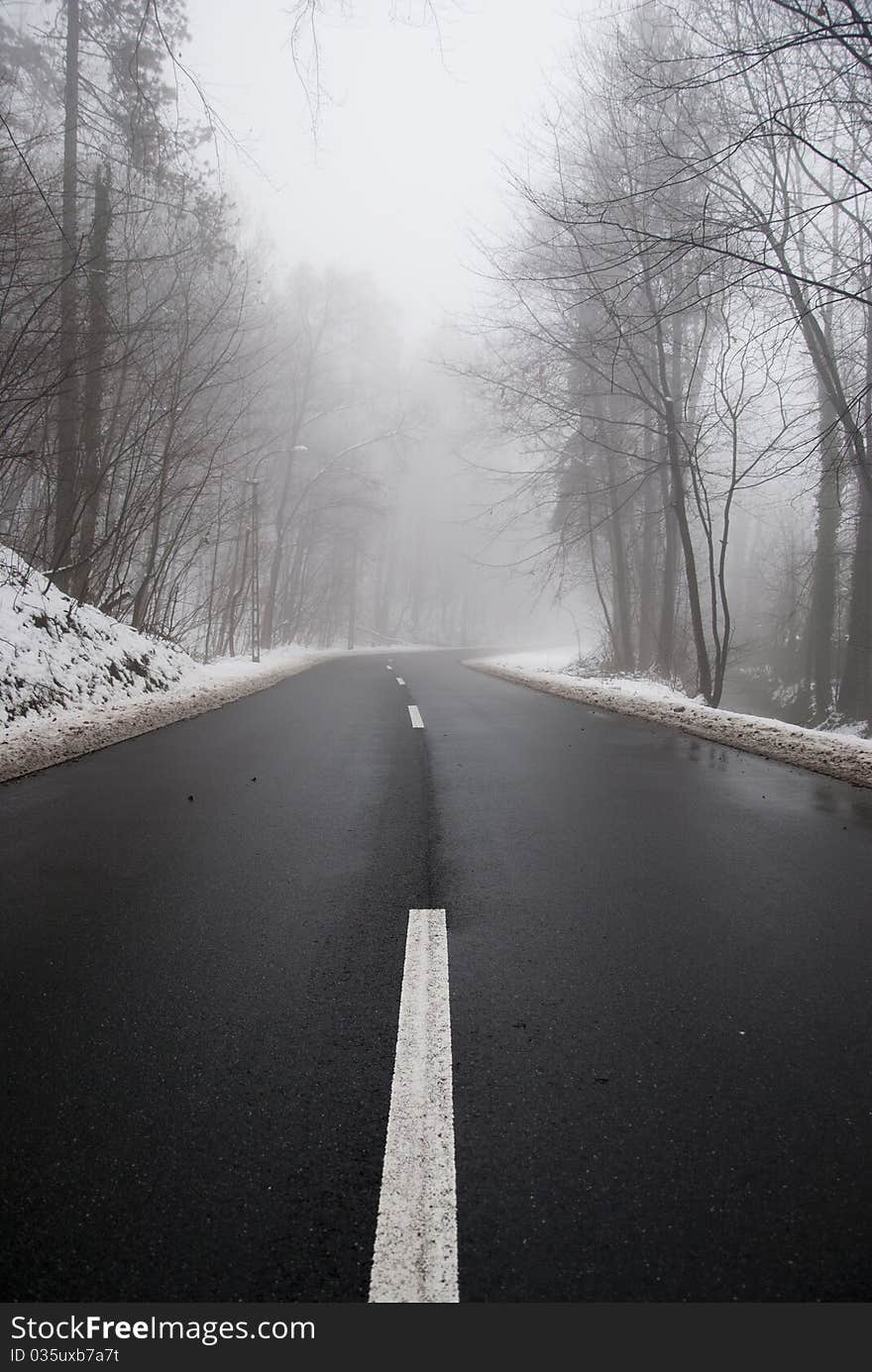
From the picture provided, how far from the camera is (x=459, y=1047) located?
2.10 m

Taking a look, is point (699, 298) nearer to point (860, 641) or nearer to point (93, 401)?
point (93, 401)

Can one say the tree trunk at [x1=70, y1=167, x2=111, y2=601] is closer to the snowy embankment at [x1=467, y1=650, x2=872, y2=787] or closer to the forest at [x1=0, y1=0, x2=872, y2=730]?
the forest at [x1=0, y1=0, x2=872, y2=730]

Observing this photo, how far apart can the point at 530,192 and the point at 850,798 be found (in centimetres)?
842

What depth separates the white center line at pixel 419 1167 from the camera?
1.32 meters

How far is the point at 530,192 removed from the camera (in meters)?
9.30

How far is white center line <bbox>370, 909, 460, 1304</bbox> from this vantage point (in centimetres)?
132

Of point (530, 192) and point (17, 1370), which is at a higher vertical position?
point (530, 192)

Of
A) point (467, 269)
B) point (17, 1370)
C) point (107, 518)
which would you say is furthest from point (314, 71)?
point (107, 518)

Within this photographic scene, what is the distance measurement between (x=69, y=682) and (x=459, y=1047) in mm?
8280

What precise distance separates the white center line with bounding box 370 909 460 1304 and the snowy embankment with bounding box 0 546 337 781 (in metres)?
4.64

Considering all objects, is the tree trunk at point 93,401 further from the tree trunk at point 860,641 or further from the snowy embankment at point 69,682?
the tree trunk at point 860,641

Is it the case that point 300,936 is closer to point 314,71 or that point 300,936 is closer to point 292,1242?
point 292,1242

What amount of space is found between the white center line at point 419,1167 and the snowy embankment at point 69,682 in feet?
15.2

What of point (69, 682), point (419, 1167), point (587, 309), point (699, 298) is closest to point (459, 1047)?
point (419, 1167)
